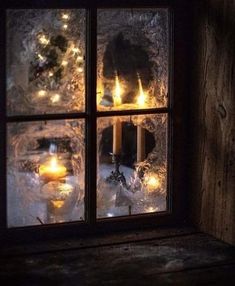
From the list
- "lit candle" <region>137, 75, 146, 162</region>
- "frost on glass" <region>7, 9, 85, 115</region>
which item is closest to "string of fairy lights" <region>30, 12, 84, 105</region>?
"frost on glass" <region>7, 9, 85, 115</region>

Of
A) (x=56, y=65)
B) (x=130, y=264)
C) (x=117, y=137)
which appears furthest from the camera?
(x=117, y=137)

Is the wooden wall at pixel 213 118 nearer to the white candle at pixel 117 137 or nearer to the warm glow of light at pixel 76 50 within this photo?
the white candle at pixel 117 137

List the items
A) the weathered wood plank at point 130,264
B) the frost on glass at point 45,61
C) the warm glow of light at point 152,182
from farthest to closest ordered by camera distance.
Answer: the warm glow of light at point 152,182 → the frost on glass at point 45,61 → the weathered wood plank at point 130,264

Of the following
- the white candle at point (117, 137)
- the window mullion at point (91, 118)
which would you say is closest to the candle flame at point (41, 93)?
the window mullion at point (91, 118)

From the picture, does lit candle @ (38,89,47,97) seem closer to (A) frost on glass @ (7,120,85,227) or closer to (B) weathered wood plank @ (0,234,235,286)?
(A) frost on glass @ (7,120,85,227)

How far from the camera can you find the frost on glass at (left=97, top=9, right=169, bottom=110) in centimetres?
216

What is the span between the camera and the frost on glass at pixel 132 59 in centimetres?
216

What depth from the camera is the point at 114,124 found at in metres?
2.20

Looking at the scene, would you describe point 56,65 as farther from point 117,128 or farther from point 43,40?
point 117,128

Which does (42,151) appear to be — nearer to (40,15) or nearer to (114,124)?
(114,124)

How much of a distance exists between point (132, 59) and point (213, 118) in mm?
294

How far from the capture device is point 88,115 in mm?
2146

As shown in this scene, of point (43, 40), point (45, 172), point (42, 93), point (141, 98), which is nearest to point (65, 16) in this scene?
point (43, 40)

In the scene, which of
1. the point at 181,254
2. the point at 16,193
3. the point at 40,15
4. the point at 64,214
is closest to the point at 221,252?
the point at 181,254
